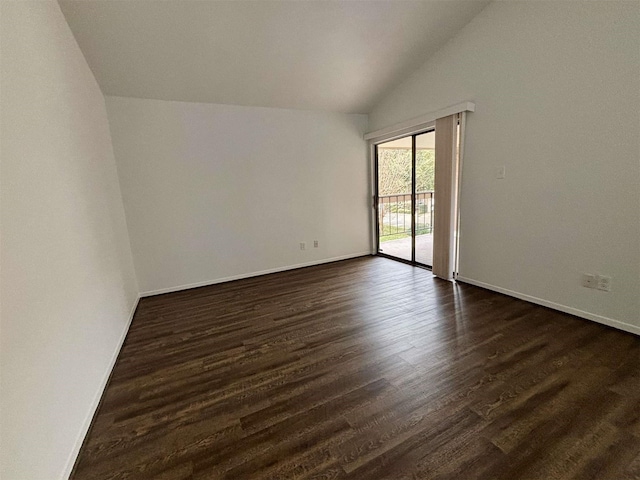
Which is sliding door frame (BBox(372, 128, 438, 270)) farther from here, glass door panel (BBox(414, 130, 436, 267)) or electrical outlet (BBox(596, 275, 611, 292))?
electrical outlet (BBox(596, 275, 611, 292))

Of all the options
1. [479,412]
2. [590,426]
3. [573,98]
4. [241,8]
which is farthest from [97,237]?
[573,98]

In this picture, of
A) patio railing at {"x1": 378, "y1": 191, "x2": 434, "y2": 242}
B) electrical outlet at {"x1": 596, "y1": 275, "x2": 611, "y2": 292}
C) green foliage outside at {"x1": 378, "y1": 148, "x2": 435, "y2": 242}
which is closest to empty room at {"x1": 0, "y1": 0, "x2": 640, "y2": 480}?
electrical outlet at {"x1": 596, "y1": 275, "x2": 611, "y2": 292}

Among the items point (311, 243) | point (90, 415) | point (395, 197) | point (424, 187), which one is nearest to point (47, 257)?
point (90, 415)

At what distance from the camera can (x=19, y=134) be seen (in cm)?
131

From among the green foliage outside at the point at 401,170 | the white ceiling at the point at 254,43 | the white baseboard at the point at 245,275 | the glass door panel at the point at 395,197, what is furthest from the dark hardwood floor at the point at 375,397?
the white ceiling at the point at 254,43

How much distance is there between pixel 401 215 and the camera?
215 inches

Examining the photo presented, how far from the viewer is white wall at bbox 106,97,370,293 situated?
3.44 metres

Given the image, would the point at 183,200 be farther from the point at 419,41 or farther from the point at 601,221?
the point at 601,221

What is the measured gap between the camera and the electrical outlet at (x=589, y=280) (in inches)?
94.5

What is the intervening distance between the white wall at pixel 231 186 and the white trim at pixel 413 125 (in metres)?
0.38

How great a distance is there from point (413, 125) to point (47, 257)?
3.83 metres

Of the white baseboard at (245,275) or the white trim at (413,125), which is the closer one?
the white trim at (413,125)

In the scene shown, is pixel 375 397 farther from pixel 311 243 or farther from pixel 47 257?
pixel 311 243

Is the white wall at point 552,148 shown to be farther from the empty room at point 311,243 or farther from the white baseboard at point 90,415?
the white baseboard at point 90,415
